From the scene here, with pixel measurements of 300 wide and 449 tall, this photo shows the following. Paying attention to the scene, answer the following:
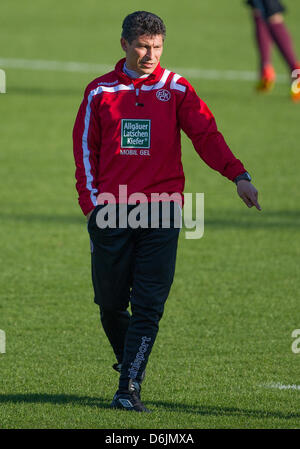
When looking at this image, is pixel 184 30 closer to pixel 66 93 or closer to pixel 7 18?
pixel 7 18

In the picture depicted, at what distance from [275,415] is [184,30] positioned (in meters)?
20.6

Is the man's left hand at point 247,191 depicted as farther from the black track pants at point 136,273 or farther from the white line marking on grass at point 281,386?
the white line marking on grass at point 281,386

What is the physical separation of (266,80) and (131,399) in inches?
515

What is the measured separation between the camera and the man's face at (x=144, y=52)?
5285 mm

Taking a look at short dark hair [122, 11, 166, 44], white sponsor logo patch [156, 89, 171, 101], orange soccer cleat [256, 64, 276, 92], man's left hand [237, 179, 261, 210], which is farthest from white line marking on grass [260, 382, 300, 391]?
orange soccer cleat [256, 64, 276, 92]

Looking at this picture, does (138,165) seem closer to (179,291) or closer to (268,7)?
(179,291)

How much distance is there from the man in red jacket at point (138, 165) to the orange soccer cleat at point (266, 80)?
12191 mm

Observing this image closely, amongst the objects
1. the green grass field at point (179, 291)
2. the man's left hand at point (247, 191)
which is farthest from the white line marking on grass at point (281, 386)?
the man's left hand at point (247, 191)

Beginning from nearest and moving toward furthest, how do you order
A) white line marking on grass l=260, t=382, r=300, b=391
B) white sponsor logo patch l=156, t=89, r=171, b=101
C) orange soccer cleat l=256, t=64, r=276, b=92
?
white sponsor logo patch l=156, t=89, r=171, b=101 → white line marking on grass l=260, t=382, r=300, b=391 → orange soccer cleat l=256, t=64, r=276, b=92

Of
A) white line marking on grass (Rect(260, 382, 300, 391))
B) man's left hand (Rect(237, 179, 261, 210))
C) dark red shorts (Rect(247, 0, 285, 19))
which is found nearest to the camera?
man's left hand (Rect(237, 179, 261, 210))

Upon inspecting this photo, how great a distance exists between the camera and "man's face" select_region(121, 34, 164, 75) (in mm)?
5285

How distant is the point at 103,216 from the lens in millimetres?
5344

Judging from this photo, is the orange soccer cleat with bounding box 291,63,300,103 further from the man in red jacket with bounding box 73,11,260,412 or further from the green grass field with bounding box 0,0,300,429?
the man in red jacket with bounding box 73,11,260,412

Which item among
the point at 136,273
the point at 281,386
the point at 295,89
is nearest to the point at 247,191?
the point at 136,273
